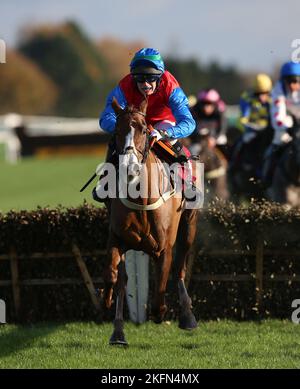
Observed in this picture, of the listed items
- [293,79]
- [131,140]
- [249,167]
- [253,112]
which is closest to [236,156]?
[249,167]

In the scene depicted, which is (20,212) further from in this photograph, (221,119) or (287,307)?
(221,119)

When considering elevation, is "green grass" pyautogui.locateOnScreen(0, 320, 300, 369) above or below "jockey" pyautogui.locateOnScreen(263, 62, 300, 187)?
below

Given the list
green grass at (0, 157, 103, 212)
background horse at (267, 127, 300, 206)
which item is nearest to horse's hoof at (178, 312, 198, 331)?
background horse at (267, 127, 300, 206)

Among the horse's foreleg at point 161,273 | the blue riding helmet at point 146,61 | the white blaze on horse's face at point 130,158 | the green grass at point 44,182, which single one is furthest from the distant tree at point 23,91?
the white blaze on horse's face at point 130,158

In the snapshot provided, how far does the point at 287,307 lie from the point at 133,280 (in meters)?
1.51

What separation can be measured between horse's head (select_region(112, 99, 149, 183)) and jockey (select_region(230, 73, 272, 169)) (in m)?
7.72

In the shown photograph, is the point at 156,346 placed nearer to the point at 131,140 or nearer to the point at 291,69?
the point at 131,140

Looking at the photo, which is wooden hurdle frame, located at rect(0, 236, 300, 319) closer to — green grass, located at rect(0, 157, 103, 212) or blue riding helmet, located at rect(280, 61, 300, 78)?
blue riding helmet, located at rect(280, 61, 300, 78)

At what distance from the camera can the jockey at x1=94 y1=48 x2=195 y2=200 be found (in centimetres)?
700

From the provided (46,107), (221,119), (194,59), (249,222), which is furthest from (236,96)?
(249,222)

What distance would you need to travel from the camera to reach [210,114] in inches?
585

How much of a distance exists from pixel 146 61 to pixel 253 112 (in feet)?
25.2

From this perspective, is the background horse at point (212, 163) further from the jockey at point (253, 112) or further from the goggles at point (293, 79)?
the goggles at point (293, 79)

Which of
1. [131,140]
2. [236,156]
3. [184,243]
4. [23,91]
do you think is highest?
[23,91]
